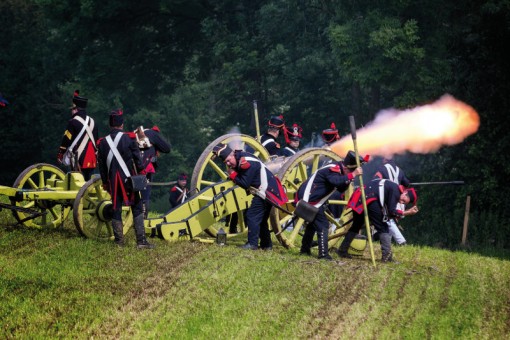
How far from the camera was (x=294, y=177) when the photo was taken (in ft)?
46.0

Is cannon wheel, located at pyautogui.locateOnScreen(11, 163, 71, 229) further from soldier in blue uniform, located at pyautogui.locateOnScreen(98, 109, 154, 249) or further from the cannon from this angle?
soldier in blue uniform, located at pyautogui.locateOnScreen(98, 109, 154, 249)

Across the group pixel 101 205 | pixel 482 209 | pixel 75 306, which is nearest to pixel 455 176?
pixel 482 209

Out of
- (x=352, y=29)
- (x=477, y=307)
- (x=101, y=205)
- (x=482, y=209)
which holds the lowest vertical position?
(x=482, y=209)

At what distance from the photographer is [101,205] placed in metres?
12.6

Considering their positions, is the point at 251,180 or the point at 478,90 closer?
the point at 251,180

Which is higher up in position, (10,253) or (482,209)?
(10,253)

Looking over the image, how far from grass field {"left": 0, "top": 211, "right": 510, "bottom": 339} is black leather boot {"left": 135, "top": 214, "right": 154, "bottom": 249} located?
0.56 ft

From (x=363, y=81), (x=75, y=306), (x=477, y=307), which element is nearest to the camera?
(x=75, y=306)

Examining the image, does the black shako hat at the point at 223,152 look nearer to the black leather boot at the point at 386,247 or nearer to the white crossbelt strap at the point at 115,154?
the white crossbelt strap at the point at 115,154

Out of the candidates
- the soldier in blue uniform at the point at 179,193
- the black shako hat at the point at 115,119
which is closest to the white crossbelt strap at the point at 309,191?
the black shako hat at the point at 115,119

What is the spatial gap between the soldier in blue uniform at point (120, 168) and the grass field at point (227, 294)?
431 mm

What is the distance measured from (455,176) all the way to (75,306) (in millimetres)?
16637

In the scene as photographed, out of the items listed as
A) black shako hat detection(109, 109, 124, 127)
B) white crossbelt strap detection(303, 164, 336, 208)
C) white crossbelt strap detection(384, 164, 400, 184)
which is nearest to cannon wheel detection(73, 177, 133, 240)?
black shako hat detection(109, 109, 124, 127)

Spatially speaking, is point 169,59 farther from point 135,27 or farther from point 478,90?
point 478,90
